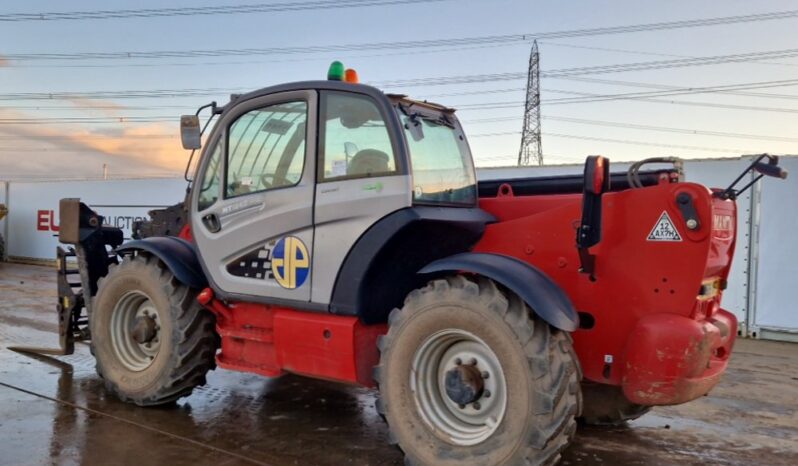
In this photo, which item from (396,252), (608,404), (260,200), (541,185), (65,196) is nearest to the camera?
(396,252)

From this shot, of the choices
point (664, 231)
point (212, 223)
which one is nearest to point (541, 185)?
point (664, 231)

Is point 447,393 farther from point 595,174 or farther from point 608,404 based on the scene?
point 595,174

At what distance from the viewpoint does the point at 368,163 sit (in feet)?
13.5

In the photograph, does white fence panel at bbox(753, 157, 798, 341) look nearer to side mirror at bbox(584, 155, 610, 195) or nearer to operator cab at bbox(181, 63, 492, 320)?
operator cab at bbox(181, 63, 492, 320)

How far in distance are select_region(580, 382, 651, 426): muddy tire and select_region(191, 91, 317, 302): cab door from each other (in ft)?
6.71

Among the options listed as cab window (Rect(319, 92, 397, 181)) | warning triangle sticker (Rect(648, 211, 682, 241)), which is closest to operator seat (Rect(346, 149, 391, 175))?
cab window (Rect(319, 92, 397, 181))

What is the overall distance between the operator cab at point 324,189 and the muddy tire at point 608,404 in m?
1.34

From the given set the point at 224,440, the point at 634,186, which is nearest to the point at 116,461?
the point at 224,440

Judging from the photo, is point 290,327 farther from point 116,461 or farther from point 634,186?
point 634,186

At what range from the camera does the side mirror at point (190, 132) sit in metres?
4.89

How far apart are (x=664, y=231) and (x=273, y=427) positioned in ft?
9.93

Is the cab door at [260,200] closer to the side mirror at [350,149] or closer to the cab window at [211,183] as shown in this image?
the cab window at [211,183]

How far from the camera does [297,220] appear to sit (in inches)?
168

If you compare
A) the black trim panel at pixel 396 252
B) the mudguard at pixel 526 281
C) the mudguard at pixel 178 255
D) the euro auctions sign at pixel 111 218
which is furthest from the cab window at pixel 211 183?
the euro auctions sign at pixel 111 218
